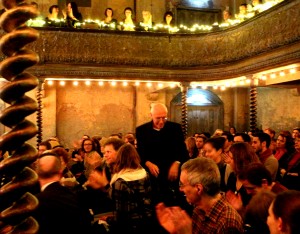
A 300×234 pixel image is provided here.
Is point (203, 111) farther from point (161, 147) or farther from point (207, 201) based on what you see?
point (207, 201)

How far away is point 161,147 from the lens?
234 inches

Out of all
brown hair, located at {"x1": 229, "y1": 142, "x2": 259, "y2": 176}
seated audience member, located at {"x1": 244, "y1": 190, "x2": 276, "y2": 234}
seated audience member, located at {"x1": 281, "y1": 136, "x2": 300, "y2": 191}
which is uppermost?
brown hair, located at {"x1": 229, "y1": 142, "x2": 259, "y2": 176}

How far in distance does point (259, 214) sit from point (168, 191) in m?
2.71

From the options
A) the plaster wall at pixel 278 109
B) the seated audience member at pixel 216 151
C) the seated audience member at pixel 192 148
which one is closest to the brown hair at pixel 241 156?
the seated audience member at pixel 216 151

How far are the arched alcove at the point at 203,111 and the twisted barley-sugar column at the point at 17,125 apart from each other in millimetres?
18014

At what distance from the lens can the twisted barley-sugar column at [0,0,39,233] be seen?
134 cm

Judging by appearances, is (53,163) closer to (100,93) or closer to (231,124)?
(100,93)

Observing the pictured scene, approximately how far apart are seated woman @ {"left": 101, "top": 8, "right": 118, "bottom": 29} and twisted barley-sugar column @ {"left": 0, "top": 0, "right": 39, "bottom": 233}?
1391cm

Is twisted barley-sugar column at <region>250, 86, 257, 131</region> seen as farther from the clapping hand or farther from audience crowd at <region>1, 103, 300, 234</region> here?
the clapping hand

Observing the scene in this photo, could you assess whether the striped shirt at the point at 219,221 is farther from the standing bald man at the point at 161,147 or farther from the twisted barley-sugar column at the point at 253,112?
the twisted barley-sugar column at the point at 253,112

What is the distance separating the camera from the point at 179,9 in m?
19.5

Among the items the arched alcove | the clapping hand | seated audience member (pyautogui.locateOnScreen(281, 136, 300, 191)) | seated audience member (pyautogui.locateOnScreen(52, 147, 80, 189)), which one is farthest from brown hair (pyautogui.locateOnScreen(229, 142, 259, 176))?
the arched alcove

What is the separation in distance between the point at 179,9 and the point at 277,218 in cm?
1824

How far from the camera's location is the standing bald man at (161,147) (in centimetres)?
579
